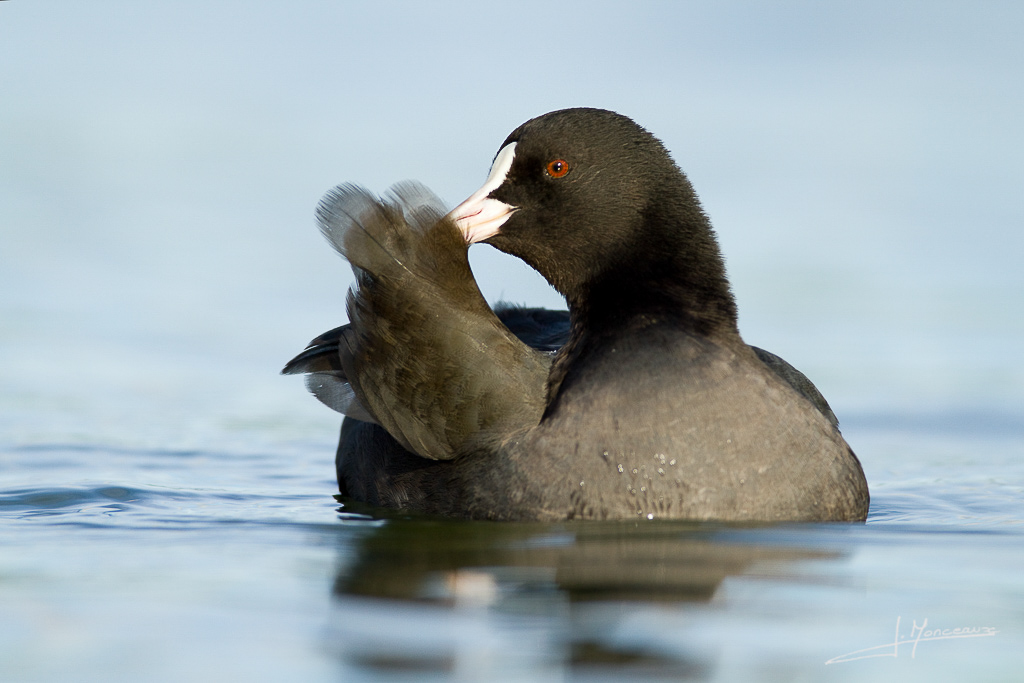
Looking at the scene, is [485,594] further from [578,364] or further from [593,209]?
[593,209]

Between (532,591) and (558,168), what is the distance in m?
1.84

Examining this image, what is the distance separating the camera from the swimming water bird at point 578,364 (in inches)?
180

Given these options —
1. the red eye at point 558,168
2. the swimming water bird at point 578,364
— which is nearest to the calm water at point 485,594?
the swimming water bird at point 578,364

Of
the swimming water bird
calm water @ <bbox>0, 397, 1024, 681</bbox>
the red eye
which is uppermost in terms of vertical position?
the red eye

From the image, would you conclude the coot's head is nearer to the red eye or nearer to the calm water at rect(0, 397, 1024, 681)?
the red eye

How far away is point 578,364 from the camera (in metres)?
4.90

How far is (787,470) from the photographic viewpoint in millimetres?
4594

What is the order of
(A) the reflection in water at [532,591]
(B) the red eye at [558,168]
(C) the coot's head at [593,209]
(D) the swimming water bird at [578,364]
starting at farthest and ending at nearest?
(B) the red eye at [558,168] → (C) the coot's head at [593,209] → (D) the swimming water bird at [578,364] → (A) the reflection in water at [532,591]

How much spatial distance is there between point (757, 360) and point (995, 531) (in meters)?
0.92

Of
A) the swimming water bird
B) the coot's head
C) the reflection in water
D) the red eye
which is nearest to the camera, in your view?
the reflection in water

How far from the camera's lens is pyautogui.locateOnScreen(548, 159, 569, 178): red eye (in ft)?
16.7

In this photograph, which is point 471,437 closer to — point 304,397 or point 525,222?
point 525,222

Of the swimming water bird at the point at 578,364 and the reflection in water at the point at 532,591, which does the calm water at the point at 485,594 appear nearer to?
the reflection in water at the point at 532,591

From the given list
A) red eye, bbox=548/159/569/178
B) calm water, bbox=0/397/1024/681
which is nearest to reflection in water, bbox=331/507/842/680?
calm water, bbox=0/397/1024/681
